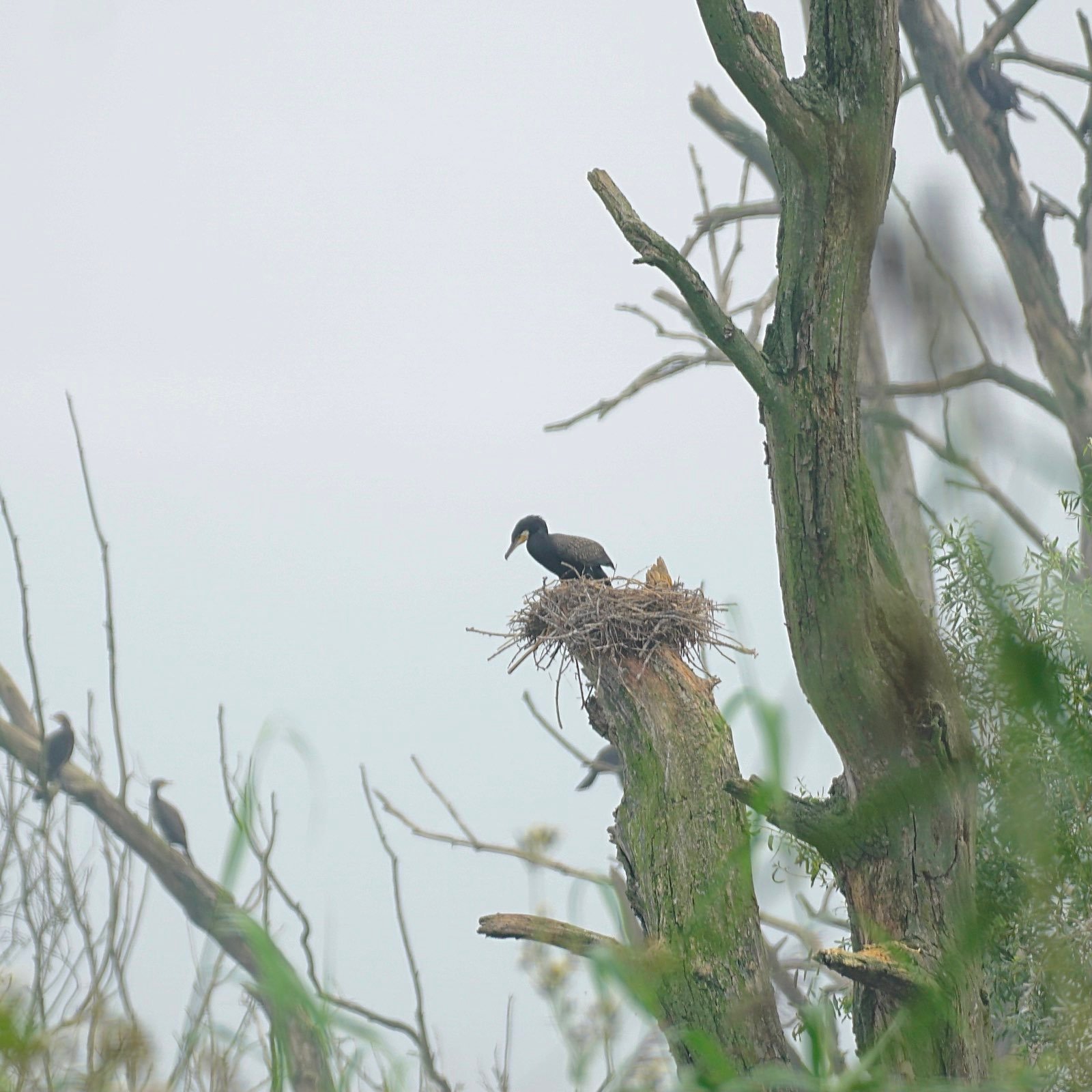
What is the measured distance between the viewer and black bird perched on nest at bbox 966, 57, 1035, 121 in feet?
28.3

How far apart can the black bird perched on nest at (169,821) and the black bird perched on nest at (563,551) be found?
4.17 m

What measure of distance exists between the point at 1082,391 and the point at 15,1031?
8.52 metres

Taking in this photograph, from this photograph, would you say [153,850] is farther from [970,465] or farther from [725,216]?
[970,465]

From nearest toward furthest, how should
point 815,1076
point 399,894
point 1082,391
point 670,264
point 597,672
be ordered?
point 815,1076, point 670,264, point 399,894, point 597,672, point 1082,391

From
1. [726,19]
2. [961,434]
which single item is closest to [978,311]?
[961,434]

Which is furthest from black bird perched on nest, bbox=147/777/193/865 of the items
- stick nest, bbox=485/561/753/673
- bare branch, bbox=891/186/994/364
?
bare branch, bbox=891/186/994/364

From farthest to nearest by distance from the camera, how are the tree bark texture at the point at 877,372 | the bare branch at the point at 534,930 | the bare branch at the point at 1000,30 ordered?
the bare branch at the point at 1000,30, the tree bark texture at the point at 877,372, the bare branch at the point at 534,930

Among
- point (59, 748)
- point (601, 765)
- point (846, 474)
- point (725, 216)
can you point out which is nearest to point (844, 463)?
point (846, 474)

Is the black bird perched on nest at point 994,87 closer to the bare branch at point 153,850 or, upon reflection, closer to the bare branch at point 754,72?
the bare branch at point 754,72

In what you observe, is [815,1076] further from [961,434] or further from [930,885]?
[930,885]

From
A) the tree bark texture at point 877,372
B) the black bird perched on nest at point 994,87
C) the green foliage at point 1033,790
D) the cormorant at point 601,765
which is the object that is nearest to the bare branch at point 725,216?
the tree bark texture at point 877,372

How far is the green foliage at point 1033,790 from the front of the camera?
93 cm

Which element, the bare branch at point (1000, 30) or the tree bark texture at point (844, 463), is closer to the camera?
the tree bark texture at point (844, 463)

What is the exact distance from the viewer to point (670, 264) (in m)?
2.72
